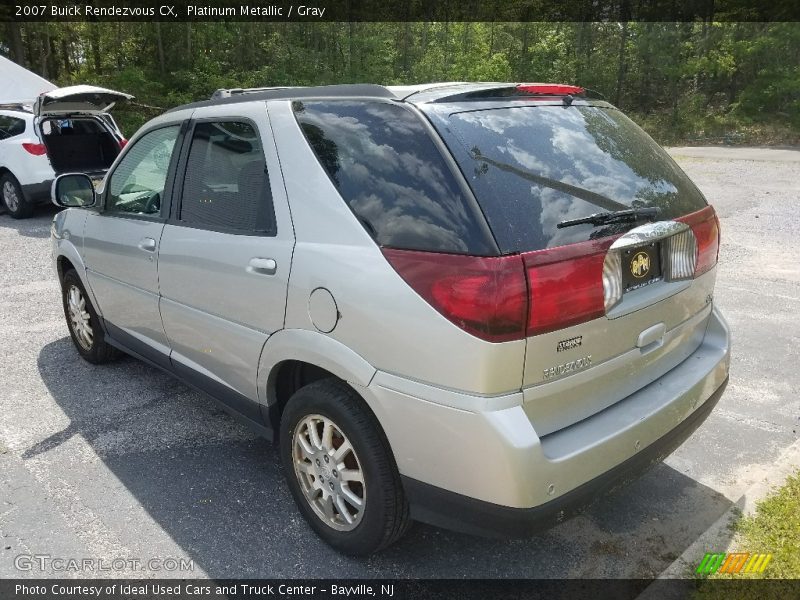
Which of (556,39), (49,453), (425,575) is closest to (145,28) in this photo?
(556,39)

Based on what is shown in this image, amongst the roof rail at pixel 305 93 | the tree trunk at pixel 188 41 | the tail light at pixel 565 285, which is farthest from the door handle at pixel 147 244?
the tree trunk at pixel 188 41

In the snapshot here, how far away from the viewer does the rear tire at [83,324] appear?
4.54 m

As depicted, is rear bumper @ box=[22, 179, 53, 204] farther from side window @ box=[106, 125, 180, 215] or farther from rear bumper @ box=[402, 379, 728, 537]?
rear bumper @ box=[402, 379, 728, 537]

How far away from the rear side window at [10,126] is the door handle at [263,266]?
990cm

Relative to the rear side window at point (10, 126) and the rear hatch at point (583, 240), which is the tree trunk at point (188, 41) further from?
the rear hatch at point (583, 240)

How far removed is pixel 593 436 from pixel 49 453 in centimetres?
302

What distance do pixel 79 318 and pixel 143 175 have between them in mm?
1521

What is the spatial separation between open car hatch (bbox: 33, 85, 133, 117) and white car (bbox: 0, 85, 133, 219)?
2 centimetres

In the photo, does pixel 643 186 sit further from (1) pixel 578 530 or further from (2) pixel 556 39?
(2) pixel 556 39

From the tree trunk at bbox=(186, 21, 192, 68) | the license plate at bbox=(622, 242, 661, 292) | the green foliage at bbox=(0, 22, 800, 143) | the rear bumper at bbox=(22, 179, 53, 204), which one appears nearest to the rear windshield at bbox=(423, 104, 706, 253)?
the license plate at bbox=(622, 242, 661, 292)

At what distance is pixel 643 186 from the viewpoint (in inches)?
99.7

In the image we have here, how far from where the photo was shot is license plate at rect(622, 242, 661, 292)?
226 centimetres

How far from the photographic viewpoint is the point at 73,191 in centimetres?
424

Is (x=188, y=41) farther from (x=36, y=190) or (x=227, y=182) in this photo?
(x=227, y=182)
